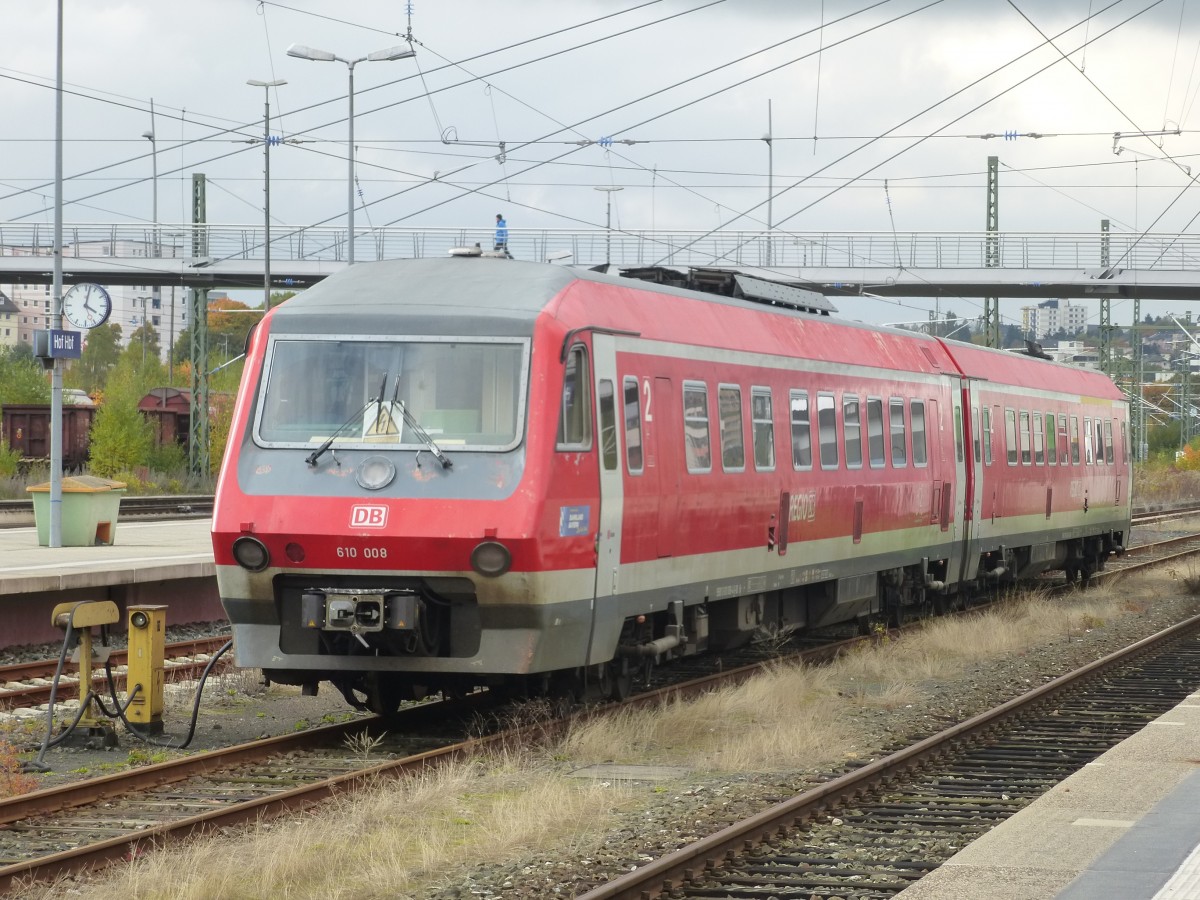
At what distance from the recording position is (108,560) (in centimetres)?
2244

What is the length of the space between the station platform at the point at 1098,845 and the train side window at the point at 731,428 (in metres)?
4.60

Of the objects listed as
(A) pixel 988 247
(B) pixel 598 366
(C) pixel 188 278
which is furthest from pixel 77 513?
(A) pixel 988 247

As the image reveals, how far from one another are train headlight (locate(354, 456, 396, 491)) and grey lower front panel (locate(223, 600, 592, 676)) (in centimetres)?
106

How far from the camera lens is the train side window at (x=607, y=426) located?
1236 centimetres

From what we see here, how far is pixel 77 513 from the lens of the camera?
26.0 meters

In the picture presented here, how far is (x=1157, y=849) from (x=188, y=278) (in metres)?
49.8

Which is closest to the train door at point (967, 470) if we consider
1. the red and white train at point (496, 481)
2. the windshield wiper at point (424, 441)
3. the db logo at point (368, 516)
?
the red and white train at point (496, 481)

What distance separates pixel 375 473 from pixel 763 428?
16.3 ft

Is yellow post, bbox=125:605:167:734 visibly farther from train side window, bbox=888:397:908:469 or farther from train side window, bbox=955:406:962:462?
train side window, bbox=955:406:962:462

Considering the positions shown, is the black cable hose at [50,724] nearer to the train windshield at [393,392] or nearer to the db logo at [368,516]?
the train windshield at [393,392]

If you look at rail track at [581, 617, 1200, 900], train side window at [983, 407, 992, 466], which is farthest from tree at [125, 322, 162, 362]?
rail track at [581, 617, 1200, 900]

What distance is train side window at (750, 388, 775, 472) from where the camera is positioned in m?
15.4

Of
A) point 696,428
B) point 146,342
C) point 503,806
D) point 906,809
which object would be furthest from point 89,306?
point 146,342

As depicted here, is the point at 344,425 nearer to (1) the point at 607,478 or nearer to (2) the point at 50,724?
(1) the point at 607,478
